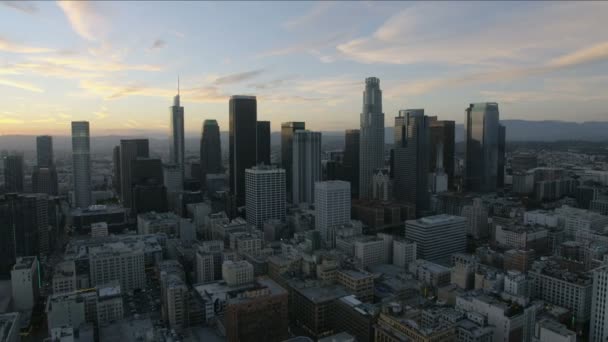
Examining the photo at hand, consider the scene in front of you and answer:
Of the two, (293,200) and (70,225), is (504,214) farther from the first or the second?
(70,225)

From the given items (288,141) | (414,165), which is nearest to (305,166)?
(288,141)

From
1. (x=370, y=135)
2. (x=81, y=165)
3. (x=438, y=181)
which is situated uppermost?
(x=370, y=135)

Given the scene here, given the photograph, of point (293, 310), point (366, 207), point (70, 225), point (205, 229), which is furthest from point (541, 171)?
point (70, 225)

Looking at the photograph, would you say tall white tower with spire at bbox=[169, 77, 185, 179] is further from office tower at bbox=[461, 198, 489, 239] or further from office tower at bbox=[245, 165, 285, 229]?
office tower at bbox=[461, 198, 489, 239]

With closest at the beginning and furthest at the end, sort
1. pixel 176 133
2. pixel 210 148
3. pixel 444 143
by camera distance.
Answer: pixel 444 143, pixel 210 148, pixel 176 133

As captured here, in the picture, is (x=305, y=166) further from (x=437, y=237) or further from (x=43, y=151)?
(x=43, y=151)

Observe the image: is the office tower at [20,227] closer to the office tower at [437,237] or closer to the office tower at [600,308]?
the office tower at [437,237]
